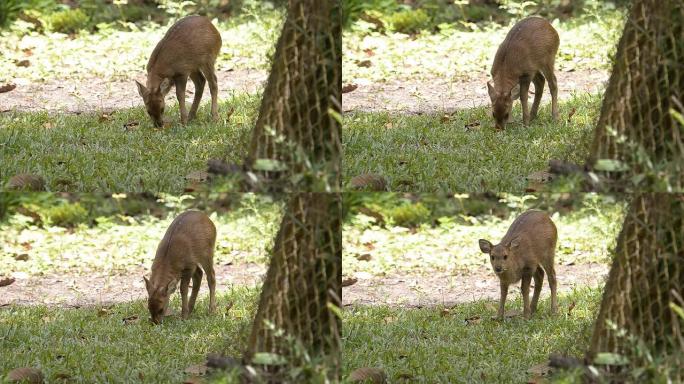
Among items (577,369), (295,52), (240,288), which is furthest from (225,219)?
(577,369)

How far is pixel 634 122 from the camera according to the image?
30.2ft

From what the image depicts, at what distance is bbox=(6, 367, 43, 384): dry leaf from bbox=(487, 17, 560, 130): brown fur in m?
4.05

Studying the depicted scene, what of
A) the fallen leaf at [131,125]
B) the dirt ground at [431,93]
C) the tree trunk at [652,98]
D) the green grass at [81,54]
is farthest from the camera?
the green grass at [81,54]

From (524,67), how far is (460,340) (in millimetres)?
2569

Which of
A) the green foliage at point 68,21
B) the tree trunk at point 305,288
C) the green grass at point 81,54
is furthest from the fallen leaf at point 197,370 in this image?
the green foliage at point 68,21

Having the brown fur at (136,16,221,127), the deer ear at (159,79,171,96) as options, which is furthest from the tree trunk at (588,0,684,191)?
the deer ear at (159,79,171,96)

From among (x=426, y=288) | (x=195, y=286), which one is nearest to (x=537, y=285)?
(x=426, y=288)

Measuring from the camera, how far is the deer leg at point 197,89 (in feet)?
37.8

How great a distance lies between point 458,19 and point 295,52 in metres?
2.96

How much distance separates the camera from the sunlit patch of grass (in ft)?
35.5

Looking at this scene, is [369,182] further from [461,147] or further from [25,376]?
[25,376]

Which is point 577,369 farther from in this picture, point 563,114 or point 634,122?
point 563,114

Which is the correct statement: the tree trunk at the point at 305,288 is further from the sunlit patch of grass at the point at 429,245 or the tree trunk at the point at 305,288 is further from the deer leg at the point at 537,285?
the deer leg at the point at 537,285

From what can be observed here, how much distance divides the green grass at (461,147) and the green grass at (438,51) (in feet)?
1.72
